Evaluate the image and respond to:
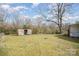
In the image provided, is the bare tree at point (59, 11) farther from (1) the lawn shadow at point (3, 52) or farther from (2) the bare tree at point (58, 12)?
(1) the lawn shadow at point (3, 52)

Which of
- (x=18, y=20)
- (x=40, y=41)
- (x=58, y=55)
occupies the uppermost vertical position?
(x=18, y=20)

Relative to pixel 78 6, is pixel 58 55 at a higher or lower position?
lower

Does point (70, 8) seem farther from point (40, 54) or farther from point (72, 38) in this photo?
point (40, 54)

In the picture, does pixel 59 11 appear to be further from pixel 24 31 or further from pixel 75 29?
pixel 24 31

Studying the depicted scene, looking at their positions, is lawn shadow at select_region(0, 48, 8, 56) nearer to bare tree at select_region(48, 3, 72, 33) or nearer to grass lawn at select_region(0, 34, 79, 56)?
grass lawn at select_region(0, 34, 79, 56)

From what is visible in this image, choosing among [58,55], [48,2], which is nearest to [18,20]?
[48,2]

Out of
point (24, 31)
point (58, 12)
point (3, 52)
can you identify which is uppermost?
point (58, 12)

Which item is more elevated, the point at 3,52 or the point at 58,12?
the point at 58,12

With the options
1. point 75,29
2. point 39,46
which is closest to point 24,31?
point 39,46

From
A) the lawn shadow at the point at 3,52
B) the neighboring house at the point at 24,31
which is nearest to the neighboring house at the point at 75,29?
the neighboring house at the point at 24,31
